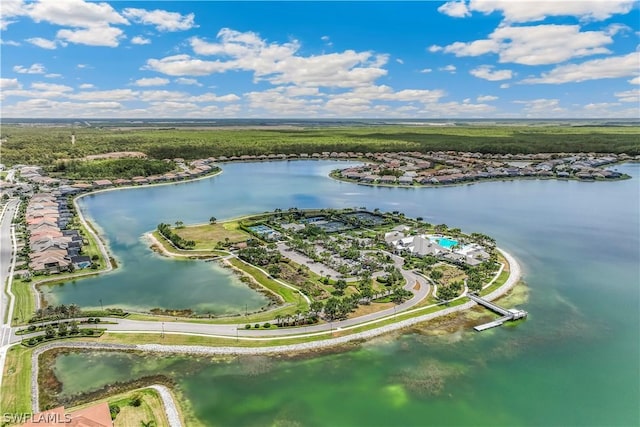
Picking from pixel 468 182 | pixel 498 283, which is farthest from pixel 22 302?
pixel 468 182

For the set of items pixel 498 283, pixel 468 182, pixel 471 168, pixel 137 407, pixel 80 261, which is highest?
pixel 471 168

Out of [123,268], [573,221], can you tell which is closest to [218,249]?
[123,268]

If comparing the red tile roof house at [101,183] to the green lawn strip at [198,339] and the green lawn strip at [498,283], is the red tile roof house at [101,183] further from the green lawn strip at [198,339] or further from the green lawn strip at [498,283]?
the green lawn strip at [498,283]

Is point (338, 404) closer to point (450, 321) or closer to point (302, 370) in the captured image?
point (302, 370)

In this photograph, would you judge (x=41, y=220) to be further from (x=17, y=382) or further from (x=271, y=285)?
(x=17, y=382)

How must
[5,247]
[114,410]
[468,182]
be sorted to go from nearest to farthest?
[114,410] → [5,247] → [468,182]

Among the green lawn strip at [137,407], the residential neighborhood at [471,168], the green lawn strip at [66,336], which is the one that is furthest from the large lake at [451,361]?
the residential neighborhood at [471,168]

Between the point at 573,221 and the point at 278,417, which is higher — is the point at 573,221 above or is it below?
above
